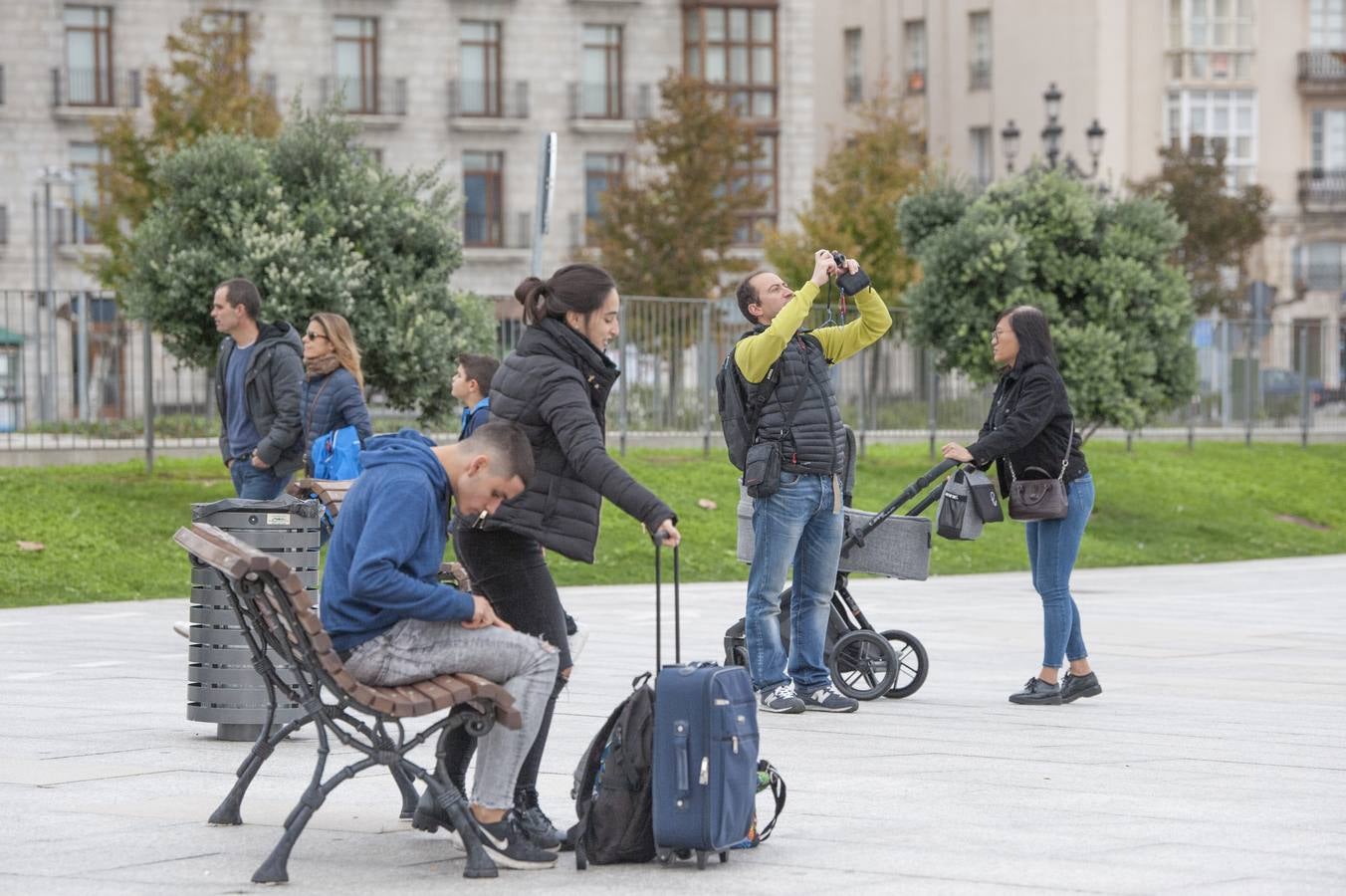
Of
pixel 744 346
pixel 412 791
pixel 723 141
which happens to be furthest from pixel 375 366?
pixel 723 141

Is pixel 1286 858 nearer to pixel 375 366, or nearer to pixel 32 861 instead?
pixel 32 861

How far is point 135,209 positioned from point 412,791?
Result: 33.4 metres

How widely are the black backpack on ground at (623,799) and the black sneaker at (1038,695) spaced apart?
14.2 ft

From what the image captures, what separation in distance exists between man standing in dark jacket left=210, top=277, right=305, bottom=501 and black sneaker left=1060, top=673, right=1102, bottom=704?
438 centimetres

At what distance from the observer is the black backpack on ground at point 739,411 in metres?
10.3

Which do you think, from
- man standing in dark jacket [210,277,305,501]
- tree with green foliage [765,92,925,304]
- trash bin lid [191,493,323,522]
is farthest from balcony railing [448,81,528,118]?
trash bin lid [191,493,323,522]

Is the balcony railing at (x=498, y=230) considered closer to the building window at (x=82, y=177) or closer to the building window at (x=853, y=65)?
the building window at (x=82, y=177)

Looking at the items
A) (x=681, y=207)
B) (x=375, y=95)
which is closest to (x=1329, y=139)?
(x=681, y=207)

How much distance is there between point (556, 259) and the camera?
2169 inches

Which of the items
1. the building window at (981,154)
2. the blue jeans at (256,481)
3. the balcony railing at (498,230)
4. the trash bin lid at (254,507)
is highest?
the building window at (981,154)

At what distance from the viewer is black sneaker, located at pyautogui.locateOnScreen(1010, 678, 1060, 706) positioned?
11.0 metres

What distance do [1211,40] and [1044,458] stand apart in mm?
58752

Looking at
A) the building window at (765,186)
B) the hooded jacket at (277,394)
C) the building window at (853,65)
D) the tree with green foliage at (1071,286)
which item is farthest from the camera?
the building window at (853,65)

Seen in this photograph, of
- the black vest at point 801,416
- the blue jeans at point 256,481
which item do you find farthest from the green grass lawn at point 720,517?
the black vest at point 801,416
